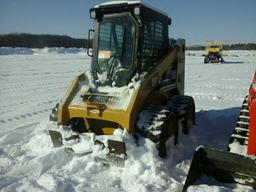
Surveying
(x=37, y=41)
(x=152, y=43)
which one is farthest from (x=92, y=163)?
(x=37, y=41)

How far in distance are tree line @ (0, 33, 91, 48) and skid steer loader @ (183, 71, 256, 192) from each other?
177 feet

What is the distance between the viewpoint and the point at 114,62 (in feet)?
19.6

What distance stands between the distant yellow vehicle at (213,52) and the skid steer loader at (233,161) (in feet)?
93.3

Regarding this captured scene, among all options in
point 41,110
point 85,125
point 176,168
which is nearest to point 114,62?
point 85,125

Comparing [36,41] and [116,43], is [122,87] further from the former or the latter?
[36,41]

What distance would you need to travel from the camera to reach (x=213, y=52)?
3350 cm

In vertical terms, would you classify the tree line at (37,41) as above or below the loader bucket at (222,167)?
above

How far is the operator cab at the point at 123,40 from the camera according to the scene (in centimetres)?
577

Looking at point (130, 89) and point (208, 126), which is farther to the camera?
point (208, 126)

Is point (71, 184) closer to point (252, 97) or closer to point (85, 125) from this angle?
→ point (85, 125)

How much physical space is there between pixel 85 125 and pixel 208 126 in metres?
3.06

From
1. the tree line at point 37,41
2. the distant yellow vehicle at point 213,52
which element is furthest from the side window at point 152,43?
the tree line at point 37,41

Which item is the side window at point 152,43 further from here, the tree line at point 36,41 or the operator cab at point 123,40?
the tree line at point 36,41

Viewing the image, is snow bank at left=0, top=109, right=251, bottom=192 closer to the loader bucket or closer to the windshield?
the loader bucket
